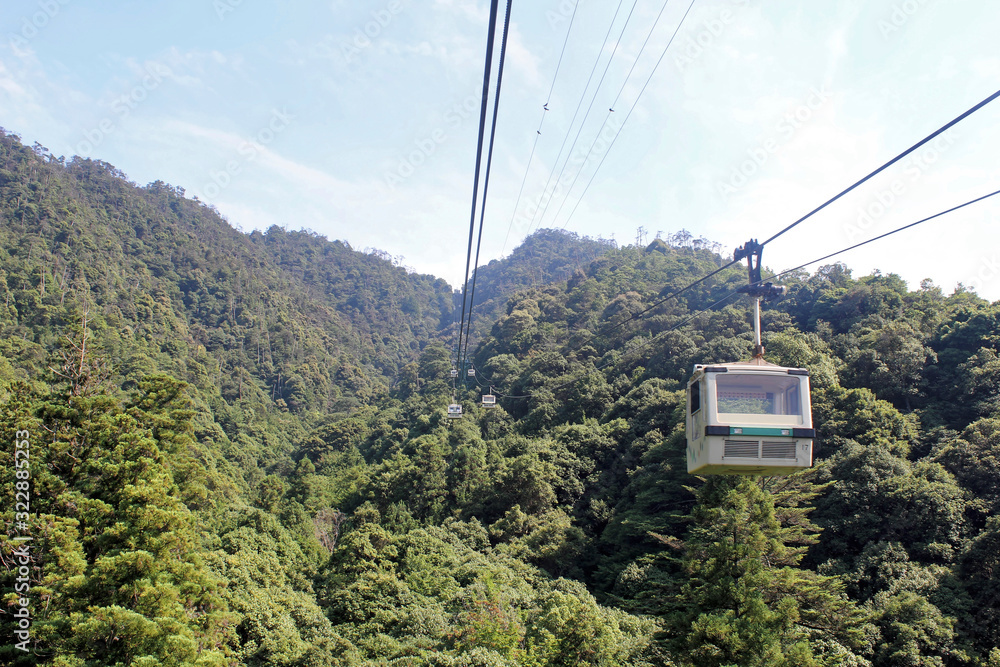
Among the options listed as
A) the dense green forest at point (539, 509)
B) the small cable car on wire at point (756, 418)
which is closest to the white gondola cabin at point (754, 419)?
the small cable car on wire at point (756, 418)

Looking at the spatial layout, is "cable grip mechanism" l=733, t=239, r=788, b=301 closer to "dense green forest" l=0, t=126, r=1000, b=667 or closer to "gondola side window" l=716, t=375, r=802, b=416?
"gondola side window" l=716, t=375, r=802, b=416

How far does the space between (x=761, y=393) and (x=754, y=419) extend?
1.58ft

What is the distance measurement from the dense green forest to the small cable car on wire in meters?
6.48

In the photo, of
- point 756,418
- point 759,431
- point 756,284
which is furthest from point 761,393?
point 756,284

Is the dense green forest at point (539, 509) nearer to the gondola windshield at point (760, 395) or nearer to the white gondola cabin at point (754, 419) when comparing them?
the white gondola cabin at point (754, 419)

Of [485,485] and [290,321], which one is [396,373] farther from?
[485,485]

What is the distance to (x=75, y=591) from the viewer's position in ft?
46.7

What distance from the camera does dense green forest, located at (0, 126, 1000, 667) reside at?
50.2 ft

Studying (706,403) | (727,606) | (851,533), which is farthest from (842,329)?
(706,403)

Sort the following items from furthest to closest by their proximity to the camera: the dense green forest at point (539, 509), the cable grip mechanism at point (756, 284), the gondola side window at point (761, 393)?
the dense green forest at point (539, 509), the gondola side window at point (761, 393), the cable grip mechanism at point (756, 284)

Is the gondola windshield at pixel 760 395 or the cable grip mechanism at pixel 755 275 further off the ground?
the cable grip mechanism at pixel 755 275

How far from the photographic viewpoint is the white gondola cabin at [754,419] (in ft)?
32.7

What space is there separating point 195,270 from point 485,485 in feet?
245

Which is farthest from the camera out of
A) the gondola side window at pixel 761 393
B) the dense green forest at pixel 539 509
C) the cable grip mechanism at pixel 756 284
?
the dense green forest at pixel 539 509
